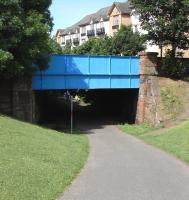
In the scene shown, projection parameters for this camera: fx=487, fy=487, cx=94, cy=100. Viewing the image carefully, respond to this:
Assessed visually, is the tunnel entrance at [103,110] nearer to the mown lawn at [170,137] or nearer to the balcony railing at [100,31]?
the mown lawn at [170,137]

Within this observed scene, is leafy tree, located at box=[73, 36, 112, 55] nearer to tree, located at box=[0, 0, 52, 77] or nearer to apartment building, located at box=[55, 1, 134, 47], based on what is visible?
apartment building, located at box=[55, 1, 134, 47]

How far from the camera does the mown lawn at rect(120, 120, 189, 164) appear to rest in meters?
23.8

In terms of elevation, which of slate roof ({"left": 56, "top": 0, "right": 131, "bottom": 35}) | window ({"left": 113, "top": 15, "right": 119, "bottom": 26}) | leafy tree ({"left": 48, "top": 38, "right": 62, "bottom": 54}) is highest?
slate roof ({"left": 56, "top": 0, "right": 131, "bottom": 35})

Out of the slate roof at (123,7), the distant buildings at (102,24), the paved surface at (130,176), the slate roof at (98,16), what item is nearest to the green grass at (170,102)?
the paved surface at (130,176)

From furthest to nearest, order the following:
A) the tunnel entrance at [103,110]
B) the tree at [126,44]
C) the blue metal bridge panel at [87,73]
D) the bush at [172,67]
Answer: the tree at [126,44] < the tunnel entrance at [103,110] < the bush at [172,67] < the blue metal bridge panel at [87,73]

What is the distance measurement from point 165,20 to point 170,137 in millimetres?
12173

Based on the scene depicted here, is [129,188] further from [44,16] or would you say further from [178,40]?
[178,40]

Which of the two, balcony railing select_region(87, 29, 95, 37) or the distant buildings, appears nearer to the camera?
the distant buildings

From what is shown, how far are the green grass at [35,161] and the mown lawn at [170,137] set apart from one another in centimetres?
423

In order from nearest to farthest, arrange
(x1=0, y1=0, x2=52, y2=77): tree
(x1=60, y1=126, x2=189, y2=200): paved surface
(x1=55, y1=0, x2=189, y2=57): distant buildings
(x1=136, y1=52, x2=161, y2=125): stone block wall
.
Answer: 1. (x1=60, y1=126, x2=189, y2=200): paved surface
2. (x1=0, y1=0, x2=52, y2=77): tree
3. (x1=136, y1=52, x2=161, y2=125): stone block wall
4. (x1=55, y1=0, x2=189, y2=57): distant buildings

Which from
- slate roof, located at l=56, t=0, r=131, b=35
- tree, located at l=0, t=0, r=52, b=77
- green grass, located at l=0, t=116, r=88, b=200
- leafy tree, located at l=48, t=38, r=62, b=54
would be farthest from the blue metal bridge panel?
slate roof, located at l=56, t=0, r=131, b=35

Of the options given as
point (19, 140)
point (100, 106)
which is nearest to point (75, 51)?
point (100, 106)

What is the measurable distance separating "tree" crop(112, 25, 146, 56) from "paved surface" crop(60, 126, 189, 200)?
27.9 m

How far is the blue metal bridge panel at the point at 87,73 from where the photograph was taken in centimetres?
3341
